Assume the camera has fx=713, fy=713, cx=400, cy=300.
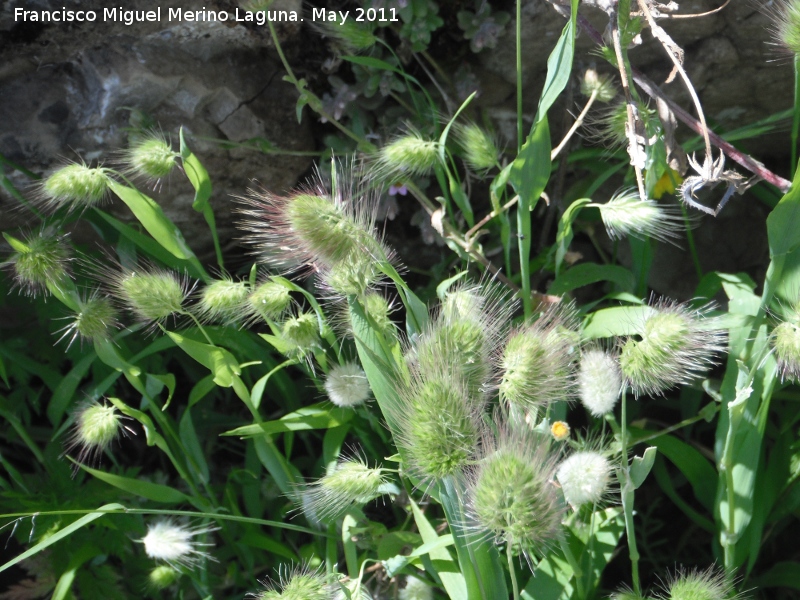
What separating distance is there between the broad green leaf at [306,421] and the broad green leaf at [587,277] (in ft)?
1.57

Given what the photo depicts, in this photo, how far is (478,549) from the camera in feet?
3.35

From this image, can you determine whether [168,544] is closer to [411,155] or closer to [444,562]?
[444,562]

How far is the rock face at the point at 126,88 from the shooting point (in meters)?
1.53

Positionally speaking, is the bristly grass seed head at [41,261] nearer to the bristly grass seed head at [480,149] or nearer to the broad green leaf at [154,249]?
the broad green leaf at [154,249]

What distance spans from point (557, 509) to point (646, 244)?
2.44 ft

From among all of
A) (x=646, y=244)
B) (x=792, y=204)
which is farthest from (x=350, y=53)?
(x=792, y=204)

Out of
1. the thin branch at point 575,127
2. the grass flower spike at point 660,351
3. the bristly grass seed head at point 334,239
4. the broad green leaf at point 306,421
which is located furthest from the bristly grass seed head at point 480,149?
the broad green leaf at point 306,421

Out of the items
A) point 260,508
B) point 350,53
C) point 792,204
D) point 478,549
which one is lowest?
point 260,508

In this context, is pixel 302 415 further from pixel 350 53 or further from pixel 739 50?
pixel 739 50

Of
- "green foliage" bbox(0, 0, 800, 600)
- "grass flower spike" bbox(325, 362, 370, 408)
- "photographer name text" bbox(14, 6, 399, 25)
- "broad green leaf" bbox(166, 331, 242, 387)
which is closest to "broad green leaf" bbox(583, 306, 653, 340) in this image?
"green foliage" bbox(0, 0, 800, 600)

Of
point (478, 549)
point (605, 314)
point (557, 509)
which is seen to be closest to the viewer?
point (557, 509)

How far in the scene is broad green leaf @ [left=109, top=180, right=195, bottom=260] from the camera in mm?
1256

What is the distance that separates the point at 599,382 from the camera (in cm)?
105

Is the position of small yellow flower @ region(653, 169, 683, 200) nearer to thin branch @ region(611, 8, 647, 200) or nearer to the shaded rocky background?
thin branch @ region(611, 8, 647, 200)
